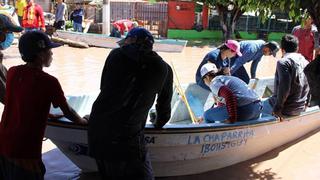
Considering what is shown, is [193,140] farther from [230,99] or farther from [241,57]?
[241,57]

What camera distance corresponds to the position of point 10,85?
2.74m

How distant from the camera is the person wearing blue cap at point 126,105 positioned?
2740mm

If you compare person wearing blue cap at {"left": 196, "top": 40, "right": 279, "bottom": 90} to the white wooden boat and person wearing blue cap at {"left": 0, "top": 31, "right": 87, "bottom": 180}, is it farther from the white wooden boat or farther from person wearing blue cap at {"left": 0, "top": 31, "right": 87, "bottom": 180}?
the white wooden boat

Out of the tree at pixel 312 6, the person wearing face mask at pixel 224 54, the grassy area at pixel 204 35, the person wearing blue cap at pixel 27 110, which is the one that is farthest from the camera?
the grassy area at pixel 204 35

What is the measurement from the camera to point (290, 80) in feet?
16.1

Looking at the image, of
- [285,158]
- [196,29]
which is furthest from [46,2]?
[285,158]

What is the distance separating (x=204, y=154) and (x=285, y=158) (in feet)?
5.62

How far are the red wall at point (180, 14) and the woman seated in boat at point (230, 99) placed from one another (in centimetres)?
1646

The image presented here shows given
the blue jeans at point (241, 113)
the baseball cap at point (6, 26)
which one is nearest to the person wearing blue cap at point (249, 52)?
the blue jeans at point (241, 113)

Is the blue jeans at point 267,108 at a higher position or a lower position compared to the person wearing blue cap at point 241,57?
lower

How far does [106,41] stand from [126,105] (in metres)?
13.0

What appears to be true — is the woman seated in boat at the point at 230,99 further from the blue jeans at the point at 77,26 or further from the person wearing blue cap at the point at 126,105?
the blue jeans at the point at 77,26

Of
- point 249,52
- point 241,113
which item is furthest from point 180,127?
point 249,52

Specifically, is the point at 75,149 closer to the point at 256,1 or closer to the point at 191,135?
the point at 191,135
